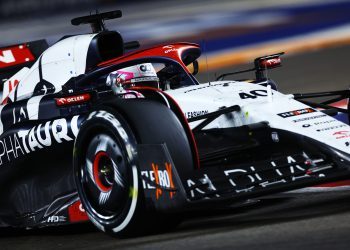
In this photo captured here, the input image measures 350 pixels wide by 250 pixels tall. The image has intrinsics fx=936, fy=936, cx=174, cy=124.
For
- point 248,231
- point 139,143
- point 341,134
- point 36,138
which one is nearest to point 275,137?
point 341,134

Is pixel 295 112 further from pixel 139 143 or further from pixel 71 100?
pixel 71 100

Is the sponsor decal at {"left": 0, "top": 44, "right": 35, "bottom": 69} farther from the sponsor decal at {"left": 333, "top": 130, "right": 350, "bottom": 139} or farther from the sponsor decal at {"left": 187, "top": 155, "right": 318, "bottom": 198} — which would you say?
the sponsor decal at {"left": 333, "top": 130, "right": 350, "bottom": 139}

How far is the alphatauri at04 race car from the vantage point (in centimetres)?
574

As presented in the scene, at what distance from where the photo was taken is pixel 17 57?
8641 mm

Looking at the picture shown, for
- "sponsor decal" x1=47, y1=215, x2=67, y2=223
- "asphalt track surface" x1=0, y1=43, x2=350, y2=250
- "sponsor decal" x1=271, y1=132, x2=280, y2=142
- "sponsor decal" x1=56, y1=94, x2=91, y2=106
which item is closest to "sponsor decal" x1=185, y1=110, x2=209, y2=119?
"sponsor decal" x1=271, y1=132, x2=280, y2=142

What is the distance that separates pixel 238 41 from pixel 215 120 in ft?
16.3

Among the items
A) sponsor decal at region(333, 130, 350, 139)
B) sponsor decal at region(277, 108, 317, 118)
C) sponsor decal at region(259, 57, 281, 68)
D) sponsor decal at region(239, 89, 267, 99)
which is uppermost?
sponsor decal at region(239, 89, 267, 99)

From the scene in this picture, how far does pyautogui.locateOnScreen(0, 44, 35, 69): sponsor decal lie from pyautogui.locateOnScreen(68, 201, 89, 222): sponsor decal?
2.55 metres

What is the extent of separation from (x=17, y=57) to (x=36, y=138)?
207cm

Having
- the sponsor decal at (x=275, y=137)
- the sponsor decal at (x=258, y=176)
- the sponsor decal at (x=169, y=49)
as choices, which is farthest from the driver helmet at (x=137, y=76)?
the sponsor decal at (x=258, y=176)

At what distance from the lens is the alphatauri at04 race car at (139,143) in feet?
18.8

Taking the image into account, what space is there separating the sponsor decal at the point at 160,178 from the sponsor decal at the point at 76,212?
2.64 ft

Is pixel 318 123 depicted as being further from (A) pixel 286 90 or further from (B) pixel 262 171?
(A) pixel 286 90

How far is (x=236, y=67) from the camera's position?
1164 cm
